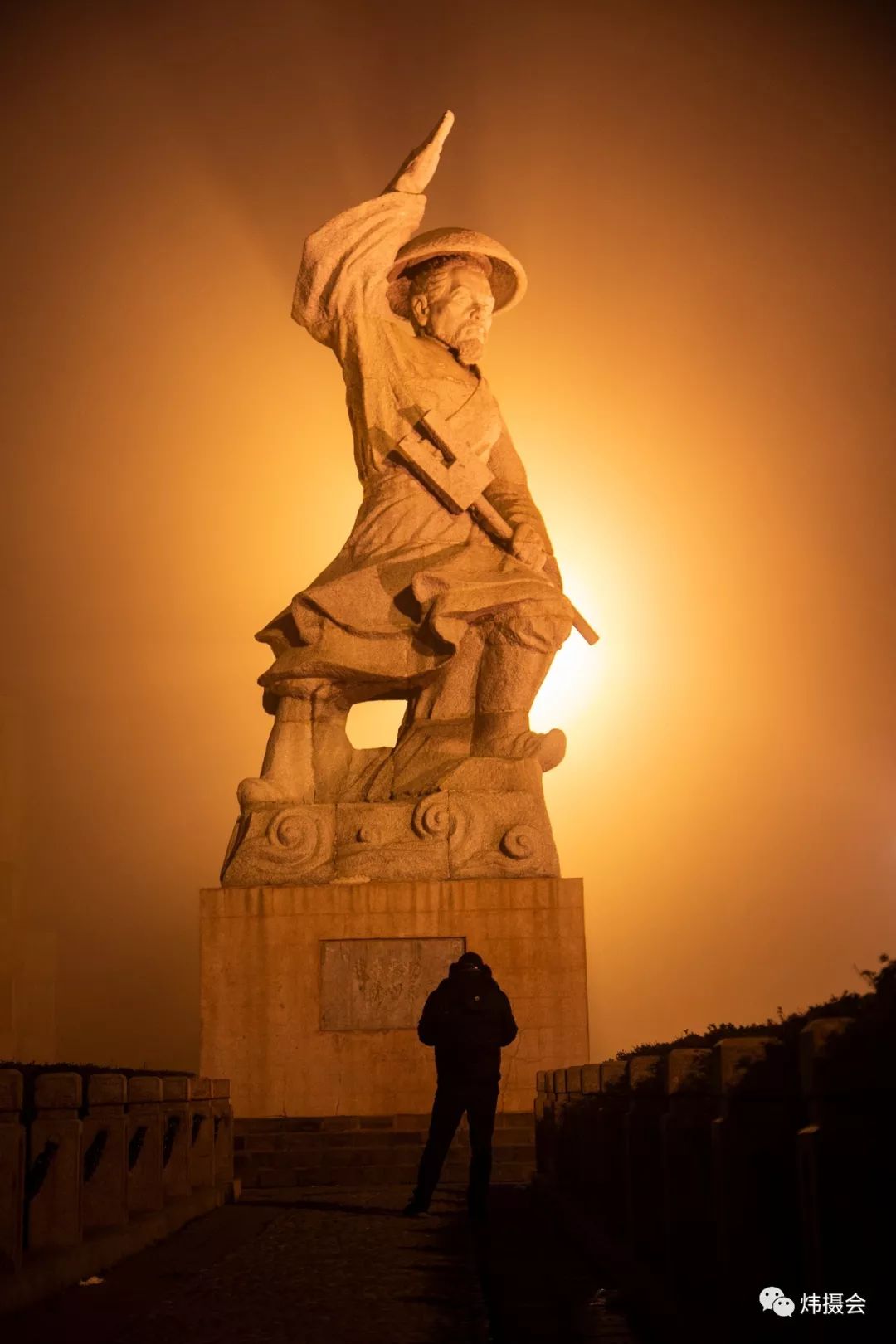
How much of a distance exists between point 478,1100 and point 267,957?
9.12ft

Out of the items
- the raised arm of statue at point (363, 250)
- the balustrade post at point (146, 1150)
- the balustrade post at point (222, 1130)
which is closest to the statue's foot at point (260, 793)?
the balustrade post at point (222, 1130)

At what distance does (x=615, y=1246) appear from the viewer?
4.72 m

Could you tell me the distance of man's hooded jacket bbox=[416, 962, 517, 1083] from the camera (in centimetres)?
679

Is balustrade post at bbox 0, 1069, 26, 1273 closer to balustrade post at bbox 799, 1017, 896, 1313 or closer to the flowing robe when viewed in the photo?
balustrade post at bbox 799, 1017, 896, 1313

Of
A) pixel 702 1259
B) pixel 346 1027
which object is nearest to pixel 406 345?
pixel 346 1027

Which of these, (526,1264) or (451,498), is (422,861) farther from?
(526,1264)

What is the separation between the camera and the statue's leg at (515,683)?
32.5 ft

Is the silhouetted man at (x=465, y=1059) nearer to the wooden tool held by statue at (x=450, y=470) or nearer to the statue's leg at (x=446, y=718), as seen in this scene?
the statue's leg at (x=446, y=718)

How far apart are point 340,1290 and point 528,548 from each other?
6.42m

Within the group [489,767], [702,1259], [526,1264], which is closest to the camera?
[702,1259]

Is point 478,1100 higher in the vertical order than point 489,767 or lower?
lower

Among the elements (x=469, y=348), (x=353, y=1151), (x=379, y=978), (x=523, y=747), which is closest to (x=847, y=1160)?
(x=353, y=1151)

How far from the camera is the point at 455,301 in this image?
10898mm

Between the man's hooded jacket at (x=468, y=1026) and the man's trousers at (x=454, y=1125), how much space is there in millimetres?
44
